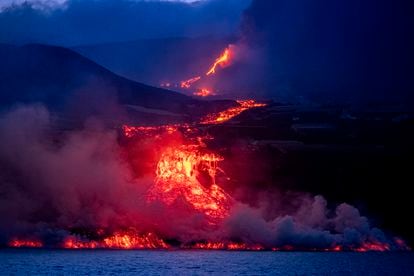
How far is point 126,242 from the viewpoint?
182 m

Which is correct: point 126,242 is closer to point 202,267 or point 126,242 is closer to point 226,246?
point 226,246

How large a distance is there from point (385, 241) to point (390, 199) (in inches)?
660

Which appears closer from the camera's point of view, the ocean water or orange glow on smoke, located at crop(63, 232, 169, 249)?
the ocean water

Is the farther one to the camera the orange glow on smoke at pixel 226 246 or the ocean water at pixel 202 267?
the orange glow on smoke at pixel 226 246

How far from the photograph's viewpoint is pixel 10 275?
9594 cm

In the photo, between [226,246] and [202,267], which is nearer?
[202,267]

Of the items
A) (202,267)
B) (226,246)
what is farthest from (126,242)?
(202,267)

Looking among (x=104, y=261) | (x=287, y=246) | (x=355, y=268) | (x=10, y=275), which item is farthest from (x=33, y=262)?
(x=287, y=246)

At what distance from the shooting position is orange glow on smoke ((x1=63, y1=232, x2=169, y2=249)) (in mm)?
178000

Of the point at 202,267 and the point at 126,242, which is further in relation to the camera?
the point at 126,242

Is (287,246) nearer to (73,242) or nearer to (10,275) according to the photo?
(73,242)

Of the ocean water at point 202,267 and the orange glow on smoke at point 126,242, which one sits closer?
the ocean water at point 202,267

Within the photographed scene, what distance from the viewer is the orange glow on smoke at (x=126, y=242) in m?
178

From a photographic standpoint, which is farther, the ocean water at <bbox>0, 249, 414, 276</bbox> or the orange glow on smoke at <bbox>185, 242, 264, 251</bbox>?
the orange glow on smoke at <bbox>185, 242, 264, 251</bbox>
